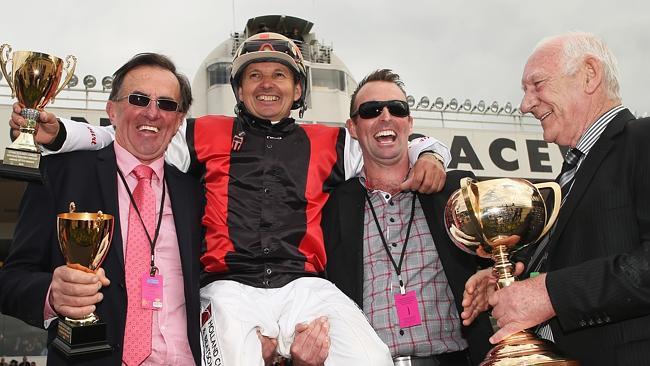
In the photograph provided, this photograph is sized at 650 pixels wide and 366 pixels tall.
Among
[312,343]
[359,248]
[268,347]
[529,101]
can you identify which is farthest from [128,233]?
[529,101]

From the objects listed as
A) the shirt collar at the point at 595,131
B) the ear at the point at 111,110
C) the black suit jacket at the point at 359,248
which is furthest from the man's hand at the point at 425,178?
the ear at the point at 111,110

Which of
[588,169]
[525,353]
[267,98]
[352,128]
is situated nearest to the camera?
[525,353]

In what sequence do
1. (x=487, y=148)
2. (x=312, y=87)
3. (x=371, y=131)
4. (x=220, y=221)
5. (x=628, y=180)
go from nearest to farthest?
(x=628, y=180)
(x=220, y=221)
(x=371, y=131)
(x=487, y=148)
(x=312, y=87)

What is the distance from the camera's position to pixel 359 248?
3398mm

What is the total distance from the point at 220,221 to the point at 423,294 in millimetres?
1198

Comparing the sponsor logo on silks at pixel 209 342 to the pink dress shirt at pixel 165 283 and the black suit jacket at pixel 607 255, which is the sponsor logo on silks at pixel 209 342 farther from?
the black suit jacket at pixel 607 255

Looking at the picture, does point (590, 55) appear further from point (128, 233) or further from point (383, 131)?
point (128, 233)

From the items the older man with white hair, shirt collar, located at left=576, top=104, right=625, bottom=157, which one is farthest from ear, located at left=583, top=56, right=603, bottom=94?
shirt collar, located at left=576, top=104, right=625, bottom=157

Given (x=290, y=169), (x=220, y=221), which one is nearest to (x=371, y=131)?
(x=290, y=169)

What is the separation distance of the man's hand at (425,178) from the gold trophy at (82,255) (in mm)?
1636

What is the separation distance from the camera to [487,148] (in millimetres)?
18531

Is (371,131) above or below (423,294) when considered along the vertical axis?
above

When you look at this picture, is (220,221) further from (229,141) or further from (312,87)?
(312,87)

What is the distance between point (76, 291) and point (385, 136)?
1968 mm
